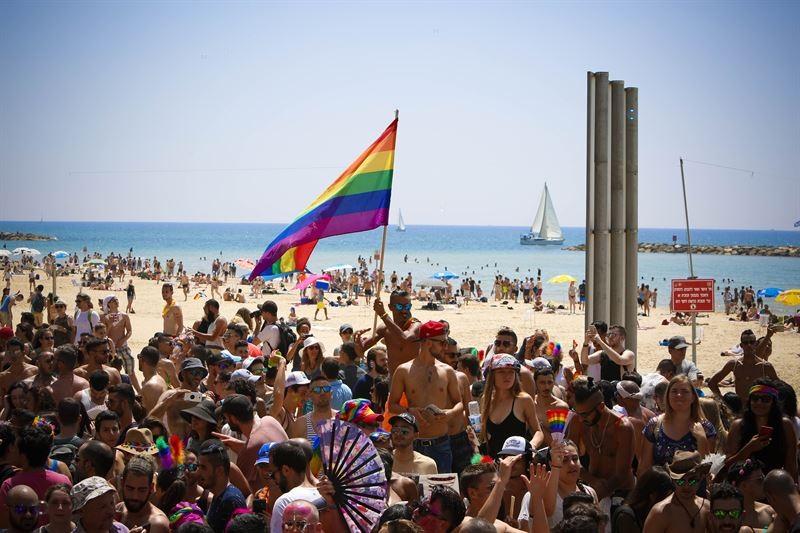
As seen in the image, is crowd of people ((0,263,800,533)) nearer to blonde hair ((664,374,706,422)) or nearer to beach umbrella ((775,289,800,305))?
blonde hair ((664,374,706,422))

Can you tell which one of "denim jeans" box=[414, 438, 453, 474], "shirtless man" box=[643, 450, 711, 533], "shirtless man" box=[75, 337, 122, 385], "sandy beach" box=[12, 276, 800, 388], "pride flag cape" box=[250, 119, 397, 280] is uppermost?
"pride flag cape" box=[250, 119, 397, 280]

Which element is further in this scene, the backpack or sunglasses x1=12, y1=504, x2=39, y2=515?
the backpack

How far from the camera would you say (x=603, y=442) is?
580 centimetres

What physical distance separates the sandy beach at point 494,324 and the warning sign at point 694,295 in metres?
4.74

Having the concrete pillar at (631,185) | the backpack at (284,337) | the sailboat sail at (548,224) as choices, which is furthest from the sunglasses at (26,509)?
the sailboat sail at (548,224)

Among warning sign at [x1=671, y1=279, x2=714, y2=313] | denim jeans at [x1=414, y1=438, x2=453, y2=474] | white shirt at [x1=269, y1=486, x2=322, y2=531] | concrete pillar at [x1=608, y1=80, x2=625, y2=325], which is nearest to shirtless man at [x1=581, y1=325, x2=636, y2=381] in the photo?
concrete pillar at [x1=608, y1=80, x2=625, y2=325]

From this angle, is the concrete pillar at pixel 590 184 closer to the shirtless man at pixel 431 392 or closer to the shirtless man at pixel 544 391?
the shirtless man at pixel 544 391

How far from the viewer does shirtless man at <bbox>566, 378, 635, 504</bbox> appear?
18.6 feet

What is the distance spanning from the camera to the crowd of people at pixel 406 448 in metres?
4.37

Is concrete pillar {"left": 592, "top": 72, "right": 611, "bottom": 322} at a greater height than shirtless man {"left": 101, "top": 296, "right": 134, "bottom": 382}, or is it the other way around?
concrete pillar {"left": 592, "top": 72, "right": 611, "bottom": 322}

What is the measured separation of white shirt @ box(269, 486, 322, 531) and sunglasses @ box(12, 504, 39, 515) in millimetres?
1299

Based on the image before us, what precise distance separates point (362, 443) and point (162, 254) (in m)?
114

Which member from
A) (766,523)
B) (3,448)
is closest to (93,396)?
(3,448)

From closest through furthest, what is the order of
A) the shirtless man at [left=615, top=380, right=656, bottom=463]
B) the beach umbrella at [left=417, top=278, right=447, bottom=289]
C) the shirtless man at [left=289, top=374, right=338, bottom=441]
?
1. the shirtless man at [left=289, top=374, right=338, bottom=441]
2. the shirtless man at [left=615, top=380, right=656, bottom=463]
3. the beach umbrella at [left=417, top=278, right=447, bottom=289]
